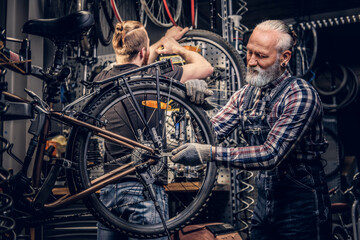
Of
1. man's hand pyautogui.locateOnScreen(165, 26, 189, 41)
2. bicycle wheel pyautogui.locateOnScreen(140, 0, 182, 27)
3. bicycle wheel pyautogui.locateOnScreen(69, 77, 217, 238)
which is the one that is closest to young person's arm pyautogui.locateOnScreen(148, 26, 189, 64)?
man's hand pyautogui.locateOnScreen(165, 26, 189, 41)

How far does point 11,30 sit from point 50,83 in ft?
4.38

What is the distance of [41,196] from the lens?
1891 millimetres

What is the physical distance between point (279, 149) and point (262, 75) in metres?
0.41

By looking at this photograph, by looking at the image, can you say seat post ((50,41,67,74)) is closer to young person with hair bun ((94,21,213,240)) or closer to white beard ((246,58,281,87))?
young person with hair bun ((94,21,213,240))

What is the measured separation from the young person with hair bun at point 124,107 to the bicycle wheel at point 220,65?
1.21 ft

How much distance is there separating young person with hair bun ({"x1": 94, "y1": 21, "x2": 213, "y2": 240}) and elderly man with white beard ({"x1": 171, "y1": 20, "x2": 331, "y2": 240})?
11.7 inches

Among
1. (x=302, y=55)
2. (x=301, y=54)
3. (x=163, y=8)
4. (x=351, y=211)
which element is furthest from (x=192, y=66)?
(x=302, y=55)

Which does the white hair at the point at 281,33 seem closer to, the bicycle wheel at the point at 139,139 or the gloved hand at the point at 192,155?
the bicycle wheel at the point at 139,139

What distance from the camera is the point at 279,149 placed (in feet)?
5.82

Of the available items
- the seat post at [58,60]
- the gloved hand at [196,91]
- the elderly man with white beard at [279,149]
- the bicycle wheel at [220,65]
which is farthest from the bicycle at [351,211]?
the seat post at [58,60]

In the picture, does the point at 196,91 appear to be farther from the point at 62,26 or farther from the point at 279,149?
the point at 62,26

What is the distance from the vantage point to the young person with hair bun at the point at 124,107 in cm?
200

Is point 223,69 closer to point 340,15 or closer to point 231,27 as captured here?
point 231,27

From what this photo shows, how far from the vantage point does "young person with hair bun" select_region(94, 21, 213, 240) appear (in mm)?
2002
